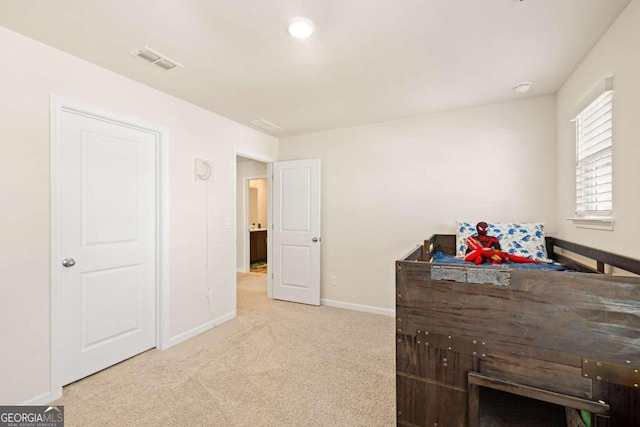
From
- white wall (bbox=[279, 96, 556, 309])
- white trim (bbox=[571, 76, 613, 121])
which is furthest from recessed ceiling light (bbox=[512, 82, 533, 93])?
white trim (bbox=[571, 76, 613, 121])

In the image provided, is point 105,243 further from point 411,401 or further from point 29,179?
point 411,401

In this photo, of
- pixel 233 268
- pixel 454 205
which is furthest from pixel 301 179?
pixel 454 205

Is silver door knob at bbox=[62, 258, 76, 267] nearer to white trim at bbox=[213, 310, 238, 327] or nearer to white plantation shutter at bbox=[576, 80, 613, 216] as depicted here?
white trim at bbox=[213, 310, 238, 327]

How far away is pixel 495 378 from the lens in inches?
46.6

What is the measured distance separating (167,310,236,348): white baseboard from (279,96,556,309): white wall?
1.32 m

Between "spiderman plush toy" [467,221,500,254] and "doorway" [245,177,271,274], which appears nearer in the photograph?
"spiderman plush toy" [467,221,500,254]

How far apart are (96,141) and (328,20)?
6.53ft

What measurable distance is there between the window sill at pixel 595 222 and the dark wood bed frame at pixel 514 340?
1.45 ft

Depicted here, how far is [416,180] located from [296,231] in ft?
5.74

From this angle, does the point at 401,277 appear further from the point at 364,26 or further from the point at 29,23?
the point at 29,23

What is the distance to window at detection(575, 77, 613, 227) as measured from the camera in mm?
1823

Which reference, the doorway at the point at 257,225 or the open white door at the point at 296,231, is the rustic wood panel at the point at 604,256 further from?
the doorway at the point at 257,225

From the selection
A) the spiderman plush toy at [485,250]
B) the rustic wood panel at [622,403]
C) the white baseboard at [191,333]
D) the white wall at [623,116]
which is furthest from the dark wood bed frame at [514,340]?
the white baseboard at [191,333]

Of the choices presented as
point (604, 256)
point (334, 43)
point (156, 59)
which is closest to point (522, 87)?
point (604, 256)
